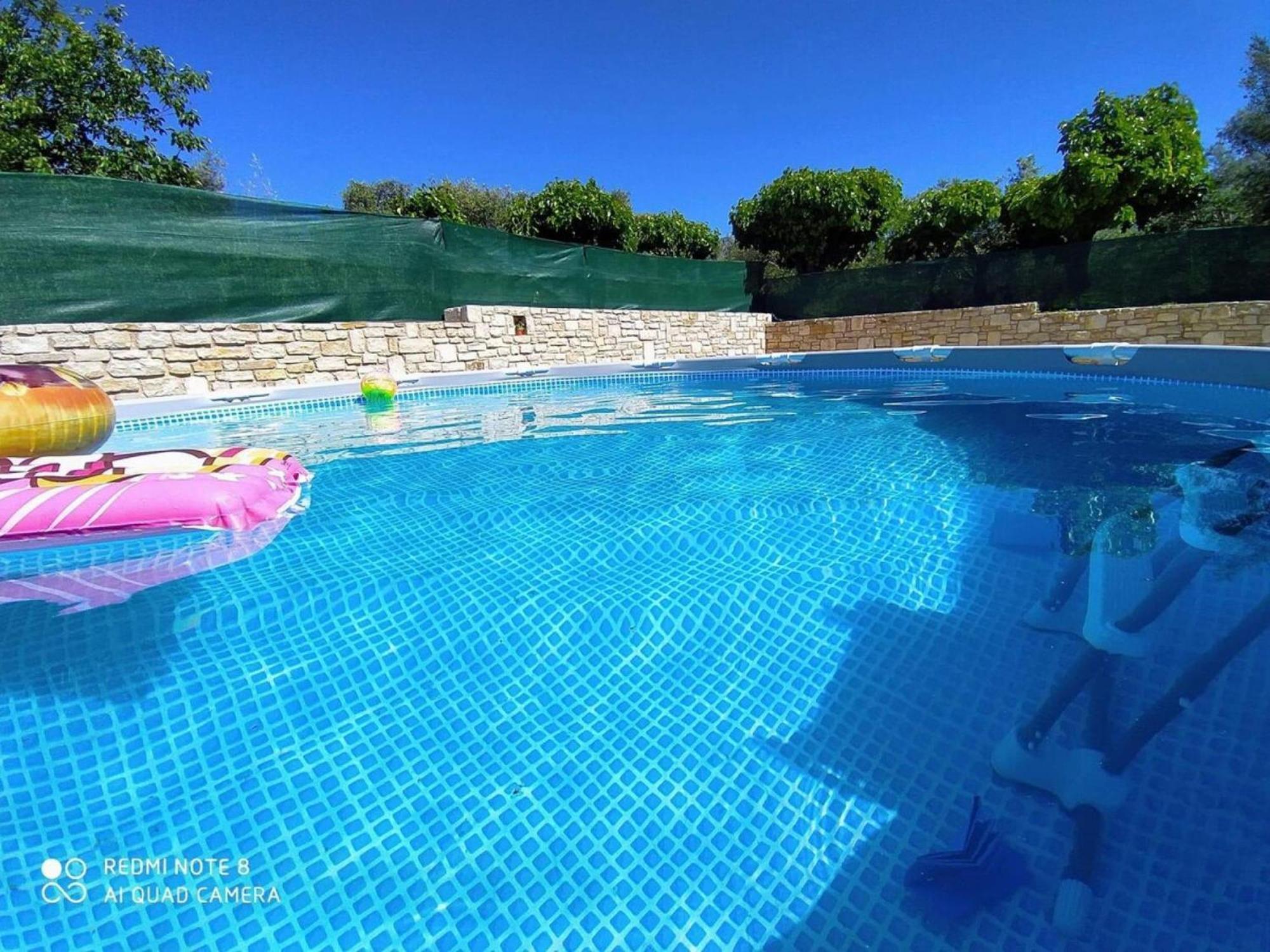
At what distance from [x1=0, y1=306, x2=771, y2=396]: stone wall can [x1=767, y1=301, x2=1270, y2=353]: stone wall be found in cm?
313

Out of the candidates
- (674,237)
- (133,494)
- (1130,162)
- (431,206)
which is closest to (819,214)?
(674,237)

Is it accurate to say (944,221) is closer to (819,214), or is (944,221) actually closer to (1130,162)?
(819,214)

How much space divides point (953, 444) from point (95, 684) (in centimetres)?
436

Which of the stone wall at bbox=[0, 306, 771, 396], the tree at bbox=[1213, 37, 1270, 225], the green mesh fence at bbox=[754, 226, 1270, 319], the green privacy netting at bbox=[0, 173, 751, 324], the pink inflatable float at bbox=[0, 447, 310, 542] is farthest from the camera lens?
the tree at bbox=[1213, 37, 1270, 225]

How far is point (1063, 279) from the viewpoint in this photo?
35.8 ft

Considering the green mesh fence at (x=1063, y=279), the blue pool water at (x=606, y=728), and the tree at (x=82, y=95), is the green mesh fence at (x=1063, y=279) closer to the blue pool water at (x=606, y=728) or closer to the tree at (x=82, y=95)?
the blue pool water at (x=606, y=728)

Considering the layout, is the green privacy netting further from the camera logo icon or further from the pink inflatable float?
the camera logo icon

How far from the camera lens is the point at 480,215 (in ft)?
81.2

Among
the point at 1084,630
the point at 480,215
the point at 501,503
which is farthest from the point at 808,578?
the point at 480,215

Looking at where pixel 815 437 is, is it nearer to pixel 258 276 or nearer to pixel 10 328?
pixel 258 276

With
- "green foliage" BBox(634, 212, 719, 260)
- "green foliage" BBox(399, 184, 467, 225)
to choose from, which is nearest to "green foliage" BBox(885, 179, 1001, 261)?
"green foliage" BBox(634, 212, 719, 260)

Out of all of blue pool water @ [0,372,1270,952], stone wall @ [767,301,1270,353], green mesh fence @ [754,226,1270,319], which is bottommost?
blue pool water @ [0,372,1270,952]

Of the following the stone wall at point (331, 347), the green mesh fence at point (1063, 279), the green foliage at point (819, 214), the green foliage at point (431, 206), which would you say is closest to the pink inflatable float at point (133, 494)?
the stone wall at point (331, 347)

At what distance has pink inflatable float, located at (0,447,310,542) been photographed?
7.75 ft
